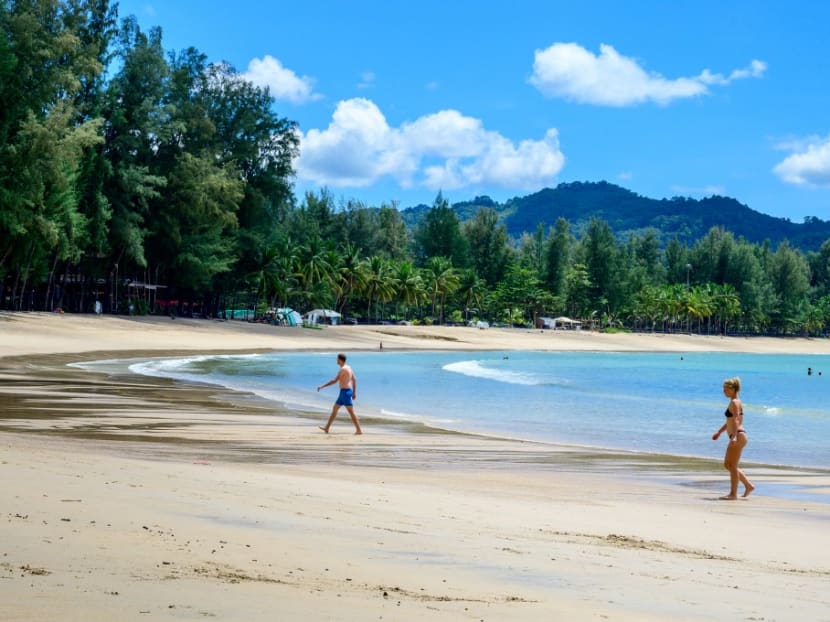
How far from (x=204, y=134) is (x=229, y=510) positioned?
59500 millimetres

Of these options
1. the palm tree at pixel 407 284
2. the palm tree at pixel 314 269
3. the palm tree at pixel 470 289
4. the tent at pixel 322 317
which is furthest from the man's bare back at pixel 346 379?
the palm tree at pixel 470 289

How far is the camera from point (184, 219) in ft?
210

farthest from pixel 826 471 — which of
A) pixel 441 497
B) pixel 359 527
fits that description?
pixel 359 527

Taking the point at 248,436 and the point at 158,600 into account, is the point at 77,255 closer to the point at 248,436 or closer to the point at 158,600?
the point at 248,436

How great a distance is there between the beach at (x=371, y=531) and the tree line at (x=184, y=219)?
115 ft

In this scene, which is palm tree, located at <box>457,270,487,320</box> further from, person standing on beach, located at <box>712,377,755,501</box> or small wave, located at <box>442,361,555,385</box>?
person standing on beach, located at <box>712,377,755,501</box>

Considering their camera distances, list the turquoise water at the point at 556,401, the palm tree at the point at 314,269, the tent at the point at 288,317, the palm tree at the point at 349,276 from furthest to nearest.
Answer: the palm tree at the point at 349,276, the palm tree at the point at 314,269, the tent at the point at 288,317, the turquoise water at the point at 556,401

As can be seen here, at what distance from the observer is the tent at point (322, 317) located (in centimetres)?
8731

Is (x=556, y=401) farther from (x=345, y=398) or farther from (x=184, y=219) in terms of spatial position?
(x=184, y=219)

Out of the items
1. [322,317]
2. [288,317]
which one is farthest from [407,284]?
[288,317]

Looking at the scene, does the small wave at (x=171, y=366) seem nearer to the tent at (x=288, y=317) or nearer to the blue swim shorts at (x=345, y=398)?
the blue swim shorts at (x=345, y=398)

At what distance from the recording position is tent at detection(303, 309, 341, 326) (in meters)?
87.3

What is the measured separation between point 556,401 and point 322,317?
64.6m

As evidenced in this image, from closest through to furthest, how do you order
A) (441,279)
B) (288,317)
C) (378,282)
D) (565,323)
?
(288,317)
(378,282)
(441,279)
(565,323)
